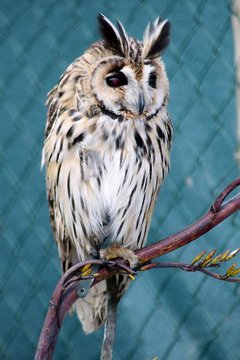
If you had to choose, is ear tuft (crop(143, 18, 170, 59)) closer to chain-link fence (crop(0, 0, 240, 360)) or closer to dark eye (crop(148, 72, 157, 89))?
dark eye (crop(148, 72, 157, 89))

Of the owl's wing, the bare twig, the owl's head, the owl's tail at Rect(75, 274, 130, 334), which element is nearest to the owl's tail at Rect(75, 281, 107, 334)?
the owl's tail at Rect(75, 274, 130, 334)

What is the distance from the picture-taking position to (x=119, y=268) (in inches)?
77.1

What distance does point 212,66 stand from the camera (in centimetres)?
345

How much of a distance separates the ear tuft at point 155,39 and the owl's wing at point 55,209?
35cm

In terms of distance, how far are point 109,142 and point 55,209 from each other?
29cm

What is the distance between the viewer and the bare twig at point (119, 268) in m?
1.81

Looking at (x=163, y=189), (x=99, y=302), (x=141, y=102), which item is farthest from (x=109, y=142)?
(x=163, y=189)

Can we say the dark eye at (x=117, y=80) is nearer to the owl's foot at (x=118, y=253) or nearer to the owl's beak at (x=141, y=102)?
the owl's beak at (x=141, y=102)

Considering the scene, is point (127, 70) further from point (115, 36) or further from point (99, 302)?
point (99, 302)

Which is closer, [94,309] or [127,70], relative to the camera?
[127,70]

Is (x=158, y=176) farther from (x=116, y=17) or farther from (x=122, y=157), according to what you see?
(x=116, y=17)

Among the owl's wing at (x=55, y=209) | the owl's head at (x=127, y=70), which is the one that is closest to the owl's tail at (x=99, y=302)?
the owl's wing at (x=55, y=209)

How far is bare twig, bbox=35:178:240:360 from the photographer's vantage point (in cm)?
181

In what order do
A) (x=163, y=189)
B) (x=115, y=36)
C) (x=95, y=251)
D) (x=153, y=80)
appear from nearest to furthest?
1. (x=115, y=36)
2. (x=153, y=80)
3. (x=95, y=251)
4. (x=163, y=189)
